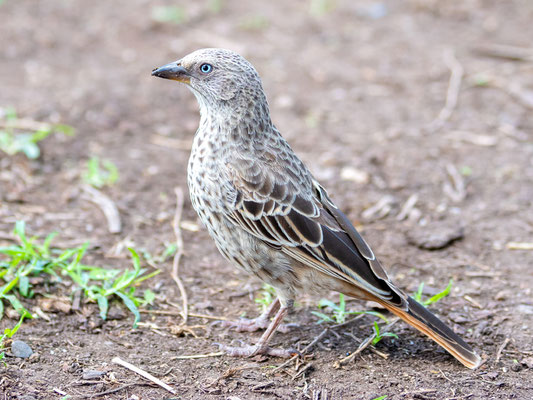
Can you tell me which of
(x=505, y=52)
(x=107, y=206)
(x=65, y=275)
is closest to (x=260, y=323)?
(x=65, y=275)

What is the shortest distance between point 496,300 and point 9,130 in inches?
188

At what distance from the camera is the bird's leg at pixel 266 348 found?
4.30 metres

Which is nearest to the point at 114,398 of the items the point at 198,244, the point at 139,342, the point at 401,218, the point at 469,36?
the point at 139,342

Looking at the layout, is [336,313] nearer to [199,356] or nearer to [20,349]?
[199,356]

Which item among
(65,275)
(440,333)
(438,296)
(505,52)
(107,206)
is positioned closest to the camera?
(440,333)

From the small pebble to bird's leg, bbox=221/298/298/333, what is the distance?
1285 millimetres

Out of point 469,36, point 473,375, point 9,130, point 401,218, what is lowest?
point 473,375

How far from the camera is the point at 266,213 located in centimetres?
421

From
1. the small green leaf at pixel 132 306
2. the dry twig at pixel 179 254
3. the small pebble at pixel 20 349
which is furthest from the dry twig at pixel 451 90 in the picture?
the small pebble at pixel 20 349

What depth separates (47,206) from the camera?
573cm

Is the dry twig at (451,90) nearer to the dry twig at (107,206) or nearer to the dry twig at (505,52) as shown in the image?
the dry twig at (505,52)

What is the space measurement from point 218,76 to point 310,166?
2420mm

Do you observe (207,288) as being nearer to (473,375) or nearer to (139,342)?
(139,342)

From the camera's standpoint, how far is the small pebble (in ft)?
12.9
